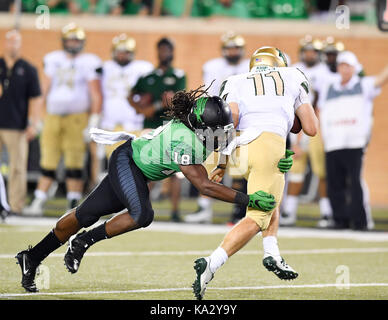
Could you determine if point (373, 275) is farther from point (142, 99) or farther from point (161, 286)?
point (142, 99)

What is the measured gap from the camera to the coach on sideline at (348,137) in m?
12.1

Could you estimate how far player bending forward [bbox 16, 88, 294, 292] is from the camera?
6.49 m

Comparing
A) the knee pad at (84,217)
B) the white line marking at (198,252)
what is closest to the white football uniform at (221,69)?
the white line marking at (198,252)

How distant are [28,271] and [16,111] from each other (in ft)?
19.6

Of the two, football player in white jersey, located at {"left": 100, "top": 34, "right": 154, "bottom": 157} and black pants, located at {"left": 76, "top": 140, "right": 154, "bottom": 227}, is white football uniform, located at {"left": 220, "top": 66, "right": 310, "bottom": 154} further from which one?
football player in white jersey, located at {"left": 100, "top": 34, "right": 154, "bottom": 157}

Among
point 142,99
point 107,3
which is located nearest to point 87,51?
point 107,3

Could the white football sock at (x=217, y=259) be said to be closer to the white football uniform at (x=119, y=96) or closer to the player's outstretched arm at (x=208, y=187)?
the player's outstretched arm at (x=208, y=187)

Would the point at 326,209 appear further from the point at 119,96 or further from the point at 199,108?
the point at 199,108

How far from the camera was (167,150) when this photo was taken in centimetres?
661

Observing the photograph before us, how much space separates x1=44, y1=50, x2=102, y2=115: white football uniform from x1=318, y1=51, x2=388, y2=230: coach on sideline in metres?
3.06

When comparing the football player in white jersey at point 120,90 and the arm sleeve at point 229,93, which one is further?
the football player in white jersey at point 120,90

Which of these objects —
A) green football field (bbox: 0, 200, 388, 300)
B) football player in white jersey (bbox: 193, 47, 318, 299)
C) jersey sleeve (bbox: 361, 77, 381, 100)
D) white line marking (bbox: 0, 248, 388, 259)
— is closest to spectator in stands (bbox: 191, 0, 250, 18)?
jersey sleeve (bbox: 361, 77, 381, 100)

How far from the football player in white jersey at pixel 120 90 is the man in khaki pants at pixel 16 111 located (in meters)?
0.91
